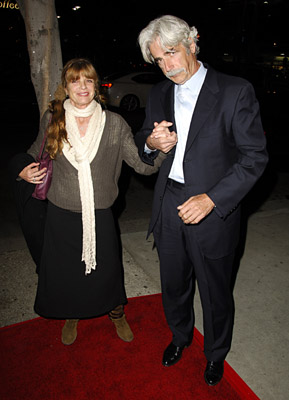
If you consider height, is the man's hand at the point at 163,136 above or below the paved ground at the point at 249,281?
above

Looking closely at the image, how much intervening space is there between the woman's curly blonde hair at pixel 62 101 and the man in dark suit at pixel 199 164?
1.35 ft

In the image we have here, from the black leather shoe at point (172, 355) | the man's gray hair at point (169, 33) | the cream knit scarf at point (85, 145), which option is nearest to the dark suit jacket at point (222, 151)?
the man's gray hair at point (169, 33)

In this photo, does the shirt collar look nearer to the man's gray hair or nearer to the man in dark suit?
the man in dark suit

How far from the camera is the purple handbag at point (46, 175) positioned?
8.56ft

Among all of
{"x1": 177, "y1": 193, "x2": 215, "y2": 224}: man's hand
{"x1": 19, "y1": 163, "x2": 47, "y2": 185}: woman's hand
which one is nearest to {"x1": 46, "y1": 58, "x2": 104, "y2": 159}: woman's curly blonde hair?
{"x1": 19, "y1": 163, "x2": 47, "y2": 185}: woman's hand

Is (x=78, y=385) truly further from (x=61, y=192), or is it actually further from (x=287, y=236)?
(x=287, y=236)

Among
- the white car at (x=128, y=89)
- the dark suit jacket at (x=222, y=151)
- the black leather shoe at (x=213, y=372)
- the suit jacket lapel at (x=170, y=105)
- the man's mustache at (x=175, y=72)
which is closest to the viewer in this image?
the dark suit jacket at (x=222, y=151)

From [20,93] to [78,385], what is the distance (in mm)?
20514

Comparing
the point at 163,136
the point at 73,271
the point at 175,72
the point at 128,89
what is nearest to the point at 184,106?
the point at 175,72

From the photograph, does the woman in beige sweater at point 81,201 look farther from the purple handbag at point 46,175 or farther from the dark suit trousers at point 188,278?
the dark suit trousers at point 188,278

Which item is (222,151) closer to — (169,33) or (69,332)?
(169,33)

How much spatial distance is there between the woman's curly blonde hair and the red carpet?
61.5 inches

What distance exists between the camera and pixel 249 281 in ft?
12.8

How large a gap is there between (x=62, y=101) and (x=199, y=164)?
3.57ft
